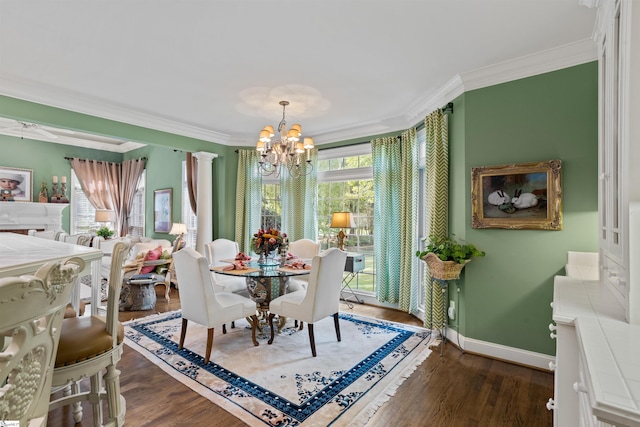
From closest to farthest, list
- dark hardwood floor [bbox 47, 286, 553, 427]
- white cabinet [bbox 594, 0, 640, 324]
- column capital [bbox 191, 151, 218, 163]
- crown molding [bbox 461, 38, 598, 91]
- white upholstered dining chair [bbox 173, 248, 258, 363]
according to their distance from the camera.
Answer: white cabinet [bbox 594, 0, 640, 324] → dark hardwood floor [bbox 47, 286, 553, 427] → crown molding [bbox 461, 38, 598, 91] → white upholstered dining chair [bbox 173, 248, 258, 363] → column capital [bbox 191, 151, 218, 163]

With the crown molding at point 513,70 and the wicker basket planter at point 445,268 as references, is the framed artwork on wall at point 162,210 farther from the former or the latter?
the wicker basket planter at point 445,268

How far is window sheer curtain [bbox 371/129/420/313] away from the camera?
4289 mm

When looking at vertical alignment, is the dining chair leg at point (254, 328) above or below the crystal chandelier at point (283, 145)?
below

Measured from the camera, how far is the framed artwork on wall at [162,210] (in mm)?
6742

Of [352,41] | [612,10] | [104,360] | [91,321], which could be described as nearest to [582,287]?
[612,10]

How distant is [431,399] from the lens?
2340 millimetres

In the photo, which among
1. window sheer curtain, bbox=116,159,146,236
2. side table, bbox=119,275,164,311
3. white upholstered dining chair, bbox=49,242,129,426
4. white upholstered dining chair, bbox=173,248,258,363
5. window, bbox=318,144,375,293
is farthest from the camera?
window sheer curtain, bbox=116,159,146,236

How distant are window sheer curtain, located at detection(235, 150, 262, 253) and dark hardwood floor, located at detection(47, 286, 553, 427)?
2.80 metres

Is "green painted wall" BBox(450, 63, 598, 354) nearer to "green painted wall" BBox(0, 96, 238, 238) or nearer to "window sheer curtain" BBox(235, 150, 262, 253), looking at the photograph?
"window sheer curtain" BBox(235, 150, 262, 253)

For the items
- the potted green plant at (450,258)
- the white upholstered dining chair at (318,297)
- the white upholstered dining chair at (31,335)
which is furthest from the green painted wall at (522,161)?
the white upholstered dining chair at (31,335)

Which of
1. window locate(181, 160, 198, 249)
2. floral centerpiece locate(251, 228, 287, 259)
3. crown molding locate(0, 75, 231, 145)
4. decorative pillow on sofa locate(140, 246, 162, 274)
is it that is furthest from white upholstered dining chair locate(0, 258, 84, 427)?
window locate(181, 160, 198, 249)

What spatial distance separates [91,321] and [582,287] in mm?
2847

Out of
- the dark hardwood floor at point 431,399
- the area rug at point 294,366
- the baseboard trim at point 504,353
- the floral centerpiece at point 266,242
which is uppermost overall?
the floral centerpiece at point 266,242

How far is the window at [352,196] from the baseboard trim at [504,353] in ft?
6.40
